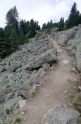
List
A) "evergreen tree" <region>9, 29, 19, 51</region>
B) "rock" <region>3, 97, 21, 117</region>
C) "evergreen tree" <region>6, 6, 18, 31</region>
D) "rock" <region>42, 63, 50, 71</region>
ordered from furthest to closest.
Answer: "evergreen tree" <region>6, 6, 18, 31</region>
"evergreen tree" <region>9, 29, 19, 51</region>
"rock" <region>42, 63, 50, 71</region>
"rock" <region>3, 97, 21, 117</region>

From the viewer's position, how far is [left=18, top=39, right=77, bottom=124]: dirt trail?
11304 mm

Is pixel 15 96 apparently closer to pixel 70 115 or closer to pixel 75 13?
pixel 70 115

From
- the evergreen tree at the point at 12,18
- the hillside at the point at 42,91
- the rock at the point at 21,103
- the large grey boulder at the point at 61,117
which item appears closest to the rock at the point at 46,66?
the hillside at the point at 42,91

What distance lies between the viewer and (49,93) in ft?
45.6

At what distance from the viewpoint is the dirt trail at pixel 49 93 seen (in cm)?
1130

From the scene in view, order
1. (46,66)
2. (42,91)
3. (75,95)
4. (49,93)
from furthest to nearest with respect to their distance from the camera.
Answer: (46,66) < (42,91) < (49,93) < (75,95)

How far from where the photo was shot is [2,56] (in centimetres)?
4716

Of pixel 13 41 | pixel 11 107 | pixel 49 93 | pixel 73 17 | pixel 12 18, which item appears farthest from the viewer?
pixel 12 18

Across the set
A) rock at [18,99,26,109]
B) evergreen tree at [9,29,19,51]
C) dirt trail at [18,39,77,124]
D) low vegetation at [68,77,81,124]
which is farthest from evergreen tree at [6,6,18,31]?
rock at [18,99,26,109]

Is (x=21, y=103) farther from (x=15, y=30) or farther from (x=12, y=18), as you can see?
(x=12, y=18)

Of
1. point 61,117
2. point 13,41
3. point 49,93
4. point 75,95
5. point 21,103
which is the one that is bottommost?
point 21,103

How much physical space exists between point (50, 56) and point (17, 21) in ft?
214

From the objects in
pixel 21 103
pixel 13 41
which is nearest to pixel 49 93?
pixel 21 103

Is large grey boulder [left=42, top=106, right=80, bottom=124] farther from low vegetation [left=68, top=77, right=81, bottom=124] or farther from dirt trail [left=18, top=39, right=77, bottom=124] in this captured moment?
low vegetation [left=68, top=77, right=81, bottom=124]
